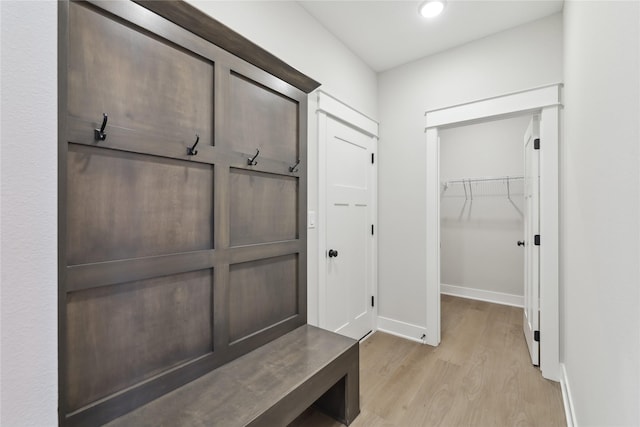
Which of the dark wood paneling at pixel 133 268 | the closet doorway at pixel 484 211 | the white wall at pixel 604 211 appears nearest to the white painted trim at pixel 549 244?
the white wall at pixel 604 211

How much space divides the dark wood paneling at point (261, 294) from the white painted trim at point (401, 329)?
1377 mm

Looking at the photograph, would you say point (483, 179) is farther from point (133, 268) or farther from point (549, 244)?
point (133, 268)

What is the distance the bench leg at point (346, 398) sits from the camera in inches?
66.0

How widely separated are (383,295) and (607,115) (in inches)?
91.1

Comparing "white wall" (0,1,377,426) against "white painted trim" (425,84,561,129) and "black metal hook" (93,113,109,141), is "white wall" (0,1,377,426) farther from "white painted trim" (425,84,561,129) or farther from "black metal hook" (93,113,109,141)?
"white painted trim" (425,84,561,129)

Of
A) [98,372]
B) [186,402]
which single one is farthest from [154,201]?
[186,402]

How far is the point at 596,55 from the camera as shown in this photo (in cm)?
112

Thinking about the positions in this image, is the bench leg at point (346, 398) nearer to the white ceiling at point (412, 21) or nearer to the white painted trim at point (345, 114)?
the white painted trim at point (345, 114)

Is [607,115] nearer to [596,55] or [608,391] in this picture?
[596,55]

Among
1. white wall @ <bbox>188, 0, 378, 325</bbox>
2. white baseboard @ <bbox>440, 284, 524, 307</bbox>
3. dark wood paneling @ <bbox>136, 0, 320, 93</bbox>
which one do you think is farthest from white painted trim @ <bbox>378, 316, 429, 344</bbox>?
dark wood paneling @ <bbox>136, 0, 320, 93</bbox>

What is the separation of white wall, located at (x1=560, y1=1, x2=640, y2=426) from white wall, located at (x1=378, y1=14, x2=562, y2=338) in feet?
1.54

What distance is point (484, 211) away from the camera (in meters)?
3.95

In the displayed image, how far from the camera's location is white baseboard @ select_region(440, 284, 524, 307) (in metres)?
3.67
